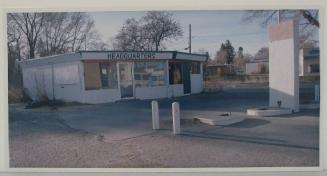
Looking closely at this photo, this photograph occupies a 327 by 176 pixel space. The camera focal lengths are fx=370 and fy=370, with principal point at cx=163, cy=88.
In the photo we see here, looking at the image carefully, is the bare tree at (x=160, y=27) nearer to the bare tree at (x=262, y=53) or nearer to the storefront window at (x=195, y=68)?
the storefront window at (x=195, y=68)

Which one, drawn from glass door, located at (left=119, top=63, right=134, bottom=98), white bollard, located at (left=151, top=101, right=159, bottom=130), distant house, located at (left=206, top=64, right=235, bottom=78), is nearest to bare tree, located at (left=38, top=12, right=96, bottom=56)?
glass door, located at (left=119, top=63, right=134, bottom=98)

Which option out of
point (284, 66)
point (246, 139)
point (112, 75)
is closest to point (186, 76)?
point (112, 75)

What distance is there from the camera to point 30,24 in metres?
6.70

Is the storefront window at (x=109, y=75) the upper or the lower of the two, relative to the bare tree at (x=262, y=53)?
lower

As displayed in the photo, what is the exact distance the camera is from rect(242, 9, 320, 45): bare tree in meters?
6.51

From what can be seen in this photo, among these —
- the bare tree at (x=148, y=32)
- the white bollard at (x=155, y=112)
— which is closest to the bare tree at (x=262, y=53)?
the bare tree at (x=148, y=32)

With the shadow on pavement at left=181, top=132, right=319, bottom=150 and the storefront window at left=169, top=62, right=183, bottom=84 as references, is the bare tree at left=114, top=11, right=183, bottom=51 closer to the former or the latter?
the storefront window at left=169, top=62, right=183, bottom=84

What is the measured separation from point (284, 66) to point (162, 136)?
9.19 ft

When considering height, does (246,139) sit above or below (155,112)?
below

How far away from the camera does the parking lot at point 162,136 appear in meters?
6.46

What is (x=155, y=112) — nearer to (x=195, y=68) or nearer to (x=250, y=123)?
(x=195, y=68)

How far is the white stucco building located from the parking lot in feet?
0.82

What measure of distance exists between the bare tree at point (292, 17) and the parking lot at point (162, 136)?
117 cm
